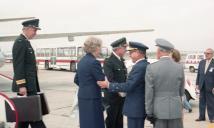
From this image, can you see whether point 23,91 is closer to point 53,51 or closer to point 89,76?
point 89,76

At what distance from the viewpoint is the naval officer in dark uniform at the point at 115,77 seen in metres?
6.68

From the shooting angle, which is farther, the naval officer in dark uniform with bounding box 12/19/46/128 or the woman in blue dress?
the naval officer in dark uniform with bounding box 12/19/46/128

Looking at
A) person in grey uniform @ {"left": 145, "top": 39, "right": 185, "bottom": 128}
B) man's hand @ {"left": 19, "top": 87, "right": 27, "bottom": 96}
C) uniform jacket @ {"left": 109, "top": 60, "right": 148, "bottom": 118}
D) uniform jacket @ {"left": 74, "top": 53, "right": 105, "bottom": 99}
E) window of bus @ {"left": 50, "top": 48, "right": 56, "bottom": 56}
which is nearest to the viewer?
person in grey uniform @ {"left": 145, "top": 39, "right": 185, "bottom": 128}

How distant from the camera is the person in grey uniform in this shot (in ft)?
17.3

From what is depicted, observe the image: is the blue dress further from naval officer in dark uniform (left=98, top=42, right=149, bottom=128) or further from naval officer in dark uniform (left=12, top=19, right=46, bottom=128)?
naval officer in dark uniform (left=12, top=19, right=46, bottom=128)

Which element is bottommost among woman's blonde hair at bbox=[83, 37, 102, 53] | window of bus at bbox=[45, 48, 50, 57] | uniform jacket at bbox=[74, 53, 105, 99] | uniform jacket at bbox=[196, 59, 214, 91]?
window of bus at bbox=[45, 48, 50, 57]

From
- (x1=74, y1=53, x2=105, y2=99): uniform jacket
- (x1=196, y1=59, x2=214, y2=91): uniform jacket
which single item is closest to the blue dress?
(x1=74, y1=53, x2=105, y2=99): uniform jacket

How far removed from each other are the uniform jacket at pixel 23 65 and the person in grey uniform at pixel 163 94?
6.87 ft

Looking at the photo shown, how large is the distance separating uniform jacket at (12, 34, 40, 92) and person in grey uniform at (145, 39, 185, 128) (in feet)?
6.87

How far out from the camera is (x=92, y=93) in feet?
19.5

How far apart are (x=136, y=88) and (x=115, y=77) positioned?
123 centimetres

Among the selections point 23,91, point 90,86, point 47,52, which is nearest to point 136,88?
point 90,86

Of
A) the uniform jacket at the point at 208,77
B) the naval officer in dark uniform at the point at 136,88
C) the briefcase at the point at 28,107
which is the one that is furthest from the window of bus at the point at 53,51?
the naval officer in dark uniform at the point at 136,88

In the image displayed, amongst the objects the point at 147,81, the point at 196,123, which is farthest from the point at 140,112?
the point at 196,123
